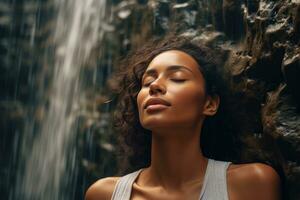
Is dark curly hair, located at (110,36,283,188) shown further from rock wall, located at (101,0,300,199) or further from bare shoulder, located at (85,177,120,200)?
bare shoulder, located at (85,177,120,200)

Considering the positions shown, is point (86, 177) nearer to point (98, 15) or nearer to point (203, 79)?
point (98, 15)

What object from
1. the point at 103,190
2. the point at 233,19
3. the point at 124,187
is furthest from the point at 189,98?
the point at 233,19

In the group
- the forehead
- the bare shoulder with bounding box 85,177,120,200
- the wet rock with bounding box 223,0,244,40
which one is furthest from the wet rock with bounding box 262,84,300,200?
the wet rock with bounding box 223,0,244,40

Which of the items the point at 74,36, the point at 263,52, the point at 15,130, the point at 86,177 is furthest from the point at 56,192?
the point at 263,52

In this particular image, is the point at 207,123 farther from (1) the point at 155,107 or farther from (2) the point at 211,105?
(1) the point at 155,107

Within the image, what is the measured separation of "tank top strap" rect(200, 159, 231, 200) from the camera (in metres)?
2.60

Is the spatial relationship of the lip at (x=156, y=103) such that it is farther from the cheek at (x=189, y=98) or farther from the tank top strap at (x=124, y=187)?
the tank top strap at (x=124, y=187)

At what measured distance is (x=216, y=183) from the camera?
2.65m

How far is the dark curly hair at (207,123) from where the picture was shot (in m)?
2.97

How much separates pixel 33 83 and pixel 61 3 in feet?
3.98

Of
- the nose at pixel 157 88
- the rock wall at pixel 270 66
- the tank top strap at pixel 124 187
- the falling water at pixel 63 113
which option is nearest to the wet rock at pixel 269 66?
the rock wall at pixel 270 66

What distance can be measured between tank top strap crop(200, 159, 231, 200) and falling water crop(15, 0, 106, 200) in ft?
10.2

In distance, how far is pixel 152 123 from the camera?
265 cm

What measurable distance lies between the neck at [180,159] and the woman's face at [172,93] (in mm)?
102
